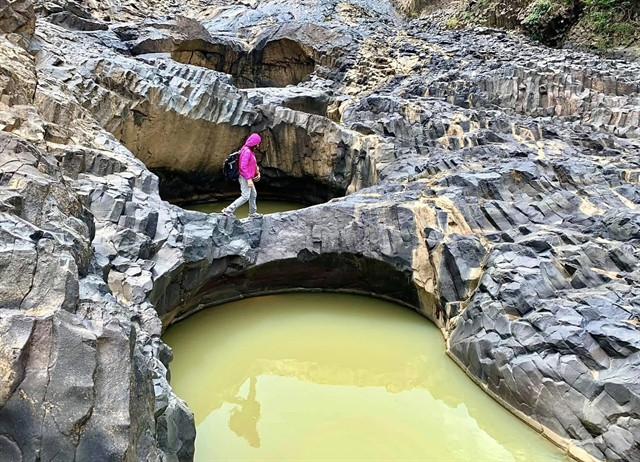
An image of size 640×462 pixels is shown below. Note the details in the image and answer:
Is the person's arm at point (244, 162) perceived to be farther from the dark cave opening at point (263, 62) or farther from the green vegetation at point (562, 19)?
the green vegetation at point (562, 19)

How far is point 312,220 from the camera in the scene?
301 inches

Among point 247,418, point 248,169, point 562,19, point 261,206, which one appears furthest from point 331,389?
point 562,19

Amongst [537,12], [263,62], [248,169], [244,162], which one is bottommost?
[248,169]

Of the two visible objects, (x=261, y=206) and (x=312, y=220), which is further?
(x=261, y=206)

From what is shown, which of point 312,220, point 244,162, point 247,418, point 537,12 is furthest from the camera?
point 537,12

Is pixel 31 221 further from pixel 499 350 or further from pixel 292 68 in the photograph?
pixel 292 68

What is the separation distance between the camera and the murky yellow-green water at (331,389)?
4.60m

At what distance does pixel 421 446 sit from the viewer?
15.1ft

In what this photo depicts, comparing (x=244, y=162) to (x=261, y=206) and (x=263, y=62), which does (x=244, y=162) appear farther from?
(x=263, y=62)

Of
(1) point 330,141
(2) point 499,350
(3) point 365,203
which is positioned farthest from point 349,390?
(1) point 330,141

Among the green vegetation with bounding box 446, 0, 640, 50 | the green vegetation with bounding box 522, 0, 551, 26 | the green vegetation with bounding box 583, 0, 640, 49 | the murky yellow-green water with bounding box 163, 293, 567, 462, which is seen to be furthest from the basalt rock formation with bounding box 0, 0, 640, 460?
A: the green vegetation with bounding box 522, 0, 551, 26

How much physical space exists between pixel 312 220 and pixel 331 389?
290 cm

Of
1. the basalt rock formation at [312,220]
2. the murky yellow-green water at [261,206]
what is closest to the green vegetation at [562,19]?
the basalt rock formation at [312,220]

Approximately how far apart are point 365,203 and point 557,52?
1031 centimetres
